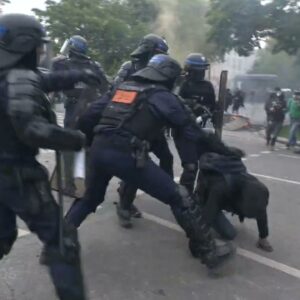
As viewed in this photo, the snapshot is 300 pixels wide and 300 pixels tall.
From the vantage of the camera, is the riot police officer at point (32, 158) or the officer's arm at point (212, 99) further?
the officer's arm at point (212, 99)

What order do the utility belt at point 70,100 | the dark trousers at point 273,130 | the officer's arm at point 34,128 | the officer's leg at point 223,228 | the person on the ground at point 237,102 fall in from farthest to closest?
1. the person on the ground at point 237,102
2. the dark trousers at point 273,130
3. the utility belt at point 70,100
4. the officer's leg at point 223,228
5. the officer's arm at point 34,128

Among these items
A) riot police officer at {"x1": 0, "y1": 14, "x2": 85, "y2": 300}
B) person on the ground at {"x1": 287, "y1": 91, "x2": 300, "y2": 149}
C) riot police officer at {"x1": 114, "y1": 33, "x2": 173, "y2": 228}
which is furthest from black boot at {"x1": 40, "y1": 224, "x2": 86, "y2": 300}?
person on the ground at {"x1": 287, "y1": 91, "x2": 300, "y2": 149}

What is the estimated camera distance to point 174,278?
3547 mm

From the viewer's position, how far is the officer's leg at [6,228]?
8.89 feet

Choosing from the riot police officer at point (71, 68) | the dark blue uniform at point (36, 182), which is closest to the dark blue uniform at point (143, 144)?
the dark blue uniform at point (36, 182)

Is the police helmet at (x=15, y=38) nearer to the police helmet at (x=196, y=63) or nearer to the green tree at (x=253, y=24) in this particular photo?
the police helmet at (x=196, y=63)

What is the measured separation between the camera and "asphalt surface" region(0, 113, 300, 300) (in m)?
3.31

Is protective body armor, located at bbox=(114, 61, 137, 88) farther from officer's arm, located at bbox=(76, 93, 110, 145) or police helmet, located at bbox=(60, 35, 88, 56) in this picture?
officer's arm, located at bbox=(76, 93, 110, 145)

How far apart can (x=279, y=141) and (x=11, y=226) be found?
12.5 meters

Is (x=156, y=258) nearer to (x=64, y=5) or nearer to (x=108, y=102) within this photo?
(x=108, y=102)

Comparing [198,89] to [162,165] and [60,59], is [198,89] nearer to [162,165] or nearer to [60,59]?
[162,165]

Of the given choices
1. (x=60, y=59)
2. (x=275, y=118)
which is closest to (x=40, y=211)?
(x=60, y=59)

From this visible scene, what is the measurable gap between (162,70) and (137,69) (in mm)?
1099

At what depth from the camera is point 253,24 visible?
18.0 metres
